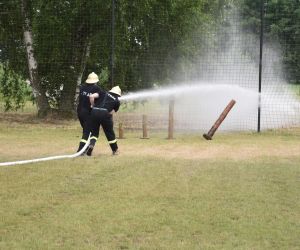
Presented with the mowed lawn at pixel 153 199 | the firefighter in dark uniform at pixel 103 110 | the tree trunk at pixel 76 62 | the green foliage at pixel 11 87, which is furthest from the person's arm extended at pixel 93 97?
the green foliage at pixel 11 87

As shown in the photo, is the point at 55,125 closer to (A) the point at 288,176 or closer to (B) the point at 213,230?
(A) the point at 288,176

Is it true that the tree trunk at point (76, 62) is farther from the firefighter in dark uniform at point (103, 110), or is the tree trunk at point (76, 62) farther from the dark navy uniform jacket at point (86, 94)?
the firefighter in dark uniform at point (103, 110)

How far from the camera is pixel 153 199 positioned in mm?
6398

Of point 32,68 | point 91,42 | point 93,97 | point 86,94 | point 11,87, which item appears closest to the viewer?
point 93,97

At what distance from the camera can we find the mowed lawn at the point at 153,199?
497cm

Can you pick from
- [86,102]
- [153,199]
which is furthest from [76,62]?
[153,199]

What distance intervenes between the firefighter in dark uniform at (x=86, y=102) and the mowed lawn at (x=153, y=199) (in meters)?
0.44

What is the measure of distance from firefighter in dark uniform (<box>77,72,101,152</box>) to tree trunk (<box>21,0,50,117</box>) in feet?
24.5

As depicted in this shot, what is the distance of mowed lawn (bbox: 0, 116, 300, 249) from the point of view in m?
4.97

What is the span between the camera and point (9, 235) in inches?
197

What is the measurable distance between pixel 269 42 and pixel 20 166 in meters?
15.1

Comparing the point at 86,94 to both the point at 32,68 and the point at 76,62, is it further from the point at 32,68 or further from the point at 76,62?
the point at 32,68

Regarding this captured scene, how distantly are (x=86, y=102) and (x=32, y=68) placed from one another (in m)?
7.75

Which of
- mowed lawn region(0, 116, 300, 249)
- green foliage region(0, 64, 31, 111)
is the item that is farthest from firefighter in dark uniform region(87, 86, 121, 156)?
green foliage region(0, 64, 31, 111)
